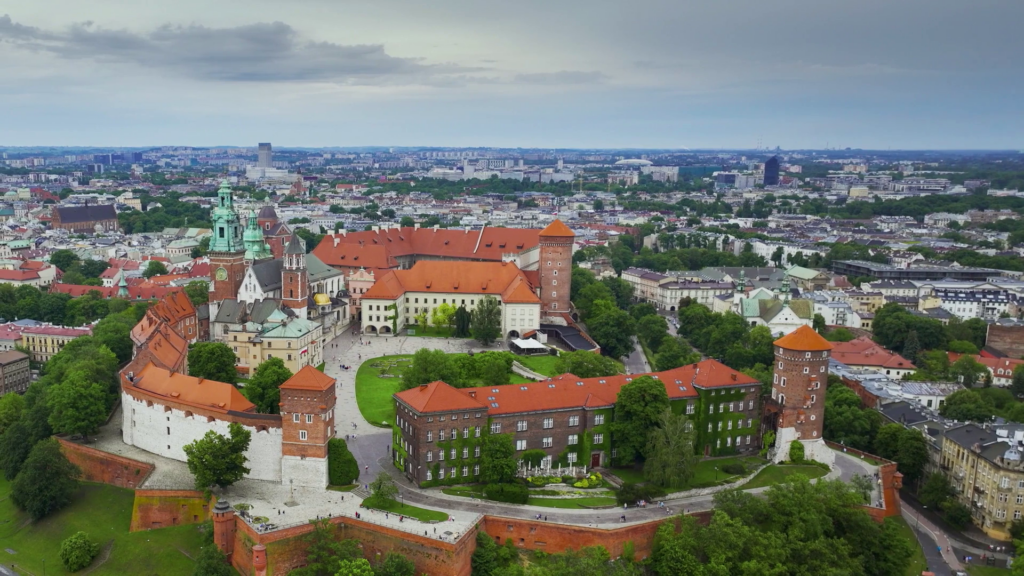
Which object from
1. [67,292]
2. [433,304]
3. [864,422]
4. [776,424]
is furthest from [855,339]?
[67,292]

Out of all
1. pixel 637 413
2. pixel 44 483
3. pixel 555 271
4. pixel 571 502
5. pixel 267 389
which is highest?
pixel 555 271

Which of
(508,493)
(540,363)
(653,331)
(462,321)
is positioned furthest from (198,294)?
(508,493)

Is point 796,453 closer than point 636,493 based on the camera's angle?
No

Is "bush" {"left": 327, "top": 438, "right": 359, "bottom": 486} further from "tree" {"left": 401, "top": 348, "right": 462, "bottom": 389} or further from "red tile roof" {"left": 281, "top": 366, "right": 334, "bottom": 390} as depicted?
"tree" {"left": 401, "top": 348, "right": 462, "bottom": 389}

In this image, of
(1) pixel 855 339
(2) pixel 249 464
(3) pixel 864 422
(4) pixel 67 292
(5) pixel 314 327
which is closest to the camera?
(2) pixel 249 464

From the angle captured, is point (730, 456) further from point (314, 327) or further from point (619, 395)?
point (314, 327)

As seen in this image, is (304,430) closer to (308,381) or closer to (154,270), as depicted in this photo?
(308,381)
